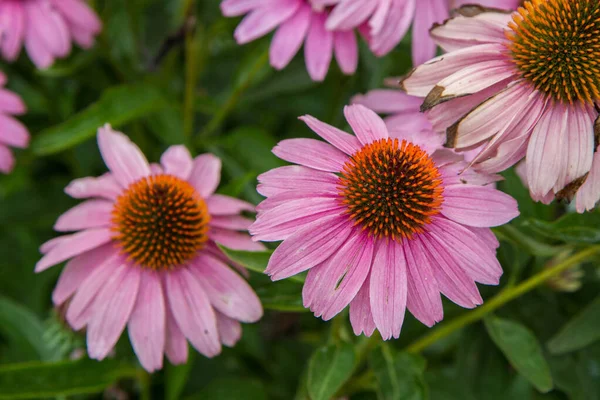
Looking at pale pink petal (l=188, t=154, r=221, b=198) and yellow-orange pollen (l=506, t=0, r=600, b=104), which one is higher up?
yellow-orange pollen (l=506, t=0, r=600, b=104)

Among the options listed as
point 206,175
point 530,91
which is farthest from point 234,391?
point 530,91

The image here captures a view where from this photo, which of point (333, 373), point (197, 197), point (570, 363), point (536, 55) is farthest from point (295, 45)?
point (570, 363)

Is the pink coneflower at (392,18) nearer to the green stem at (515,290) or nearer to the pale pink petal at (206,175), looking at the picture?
the pale pink petal at (206,175)

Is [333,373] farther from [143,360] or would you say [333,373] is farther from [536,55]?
[536,55]

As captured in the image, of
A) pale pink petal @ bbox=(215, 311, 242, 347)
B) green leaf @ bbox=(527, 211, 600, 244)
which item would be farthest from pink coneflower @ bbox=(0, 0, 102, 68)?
green leaf @ bbox=(527, 211, 600, 244)

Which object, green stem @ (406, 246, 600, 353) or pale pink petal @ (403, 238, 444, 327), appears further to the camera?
green stem @ (406, 246, 600, 353)

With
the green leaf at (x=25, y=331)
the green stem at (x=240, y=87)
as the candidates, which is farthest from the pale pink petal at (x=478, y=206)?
the green leaf at (x=25, y=331)

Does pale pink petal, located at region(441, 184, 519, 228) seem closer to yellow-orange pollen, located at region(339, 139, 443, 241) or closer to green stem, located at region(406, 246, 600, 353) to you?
yellow-orange pollen, located at region(339, 139, 443, 241)
